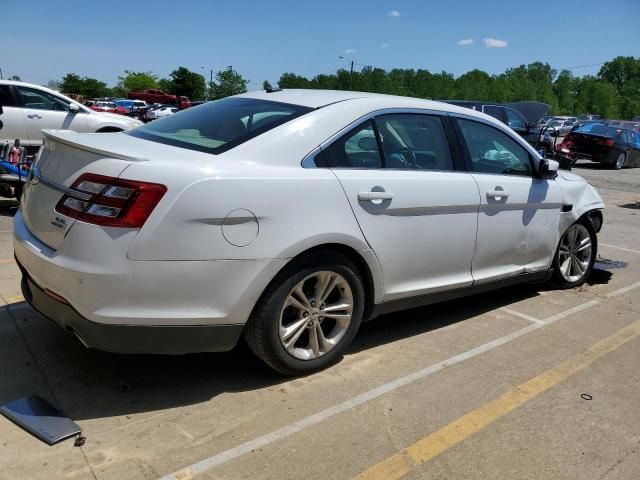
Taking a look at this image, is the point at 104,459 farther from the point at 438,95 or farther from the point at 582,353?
the point at 438,95

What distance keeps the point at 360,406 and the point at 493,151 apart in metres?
2.34

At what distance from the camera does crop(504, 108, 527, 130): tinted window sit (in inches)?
565

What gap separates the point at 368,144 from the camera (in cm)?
357

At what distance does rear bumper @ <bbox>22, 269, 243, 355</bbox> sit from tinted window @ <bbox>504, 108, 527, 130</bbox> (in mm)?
12979

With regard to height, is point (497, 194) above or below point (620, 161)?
above

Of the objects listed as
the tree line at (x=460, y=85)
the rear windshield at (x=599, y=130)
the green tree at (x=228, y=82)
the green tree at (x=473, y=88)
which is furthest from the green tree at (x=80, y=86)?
the rear windshield at (x=599, y=130)

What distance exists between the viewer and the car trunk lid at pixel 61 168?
280cm

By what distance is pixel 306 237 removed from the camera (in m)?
3.06

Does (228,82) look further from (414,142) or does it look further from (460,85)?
(414,142)

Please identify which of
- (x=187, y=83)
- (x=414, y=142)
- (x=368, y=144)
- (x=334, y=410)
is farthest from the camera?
(x=187, y=83)

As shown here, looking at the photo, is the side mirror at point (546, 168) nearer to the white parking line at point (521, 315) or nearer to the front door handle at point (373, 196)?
the white parking line at point (521, 315)

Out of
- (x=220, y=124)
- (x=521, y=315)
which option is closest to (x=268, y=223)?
(x=220, y=124)

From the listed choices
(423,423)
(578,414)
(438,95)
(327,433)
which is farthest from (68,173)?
(438,95)

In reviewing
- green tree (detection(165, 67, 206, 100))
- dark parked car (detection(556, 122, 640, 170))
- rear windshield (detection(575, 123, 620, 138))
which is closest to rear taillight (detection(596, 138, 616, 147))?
dark parked car (detection(556, 122, 640, 170))
